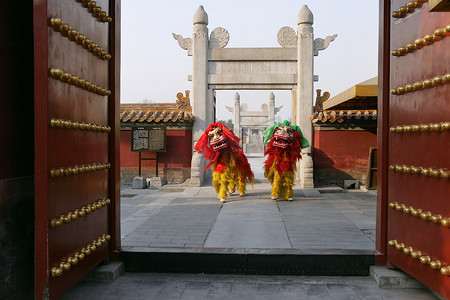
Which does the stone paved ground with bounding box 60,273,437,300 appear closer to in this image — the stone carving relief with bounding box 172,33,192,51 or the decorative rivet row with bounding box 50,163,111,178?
the decorative rivet row with bounding box 50,163,111,178

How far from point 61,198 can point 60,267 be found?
0.43 metres

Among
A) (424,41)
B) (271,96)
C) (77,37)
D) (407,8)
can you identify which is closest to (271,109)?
(271,96)

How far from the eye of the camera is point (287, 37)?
10773 mm

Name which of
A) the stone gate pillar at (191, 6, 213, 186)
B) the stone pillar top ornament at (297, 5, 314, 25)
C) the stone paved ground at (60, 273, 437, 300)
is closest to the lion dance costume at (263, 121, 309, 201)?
the stone gate pillar at (191, 6, 213, 186)

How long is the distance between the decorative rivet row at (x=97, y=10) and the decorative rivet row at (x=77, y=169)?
1177 millimetres

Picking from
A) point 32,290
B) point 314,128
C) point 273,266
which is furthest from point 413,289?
point 314,128

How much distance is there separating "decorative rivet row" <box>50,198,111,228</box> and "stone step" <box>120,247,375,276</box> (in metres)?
0.61

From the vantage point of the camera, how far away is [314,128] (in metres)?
10.6

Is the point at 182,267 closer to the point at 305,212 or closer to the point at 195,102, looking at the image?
the point at 305,212

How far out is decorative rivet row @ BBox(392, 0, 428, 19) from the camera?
9.01ft

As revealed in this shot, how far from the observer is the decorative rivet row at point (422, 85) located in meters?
2.39

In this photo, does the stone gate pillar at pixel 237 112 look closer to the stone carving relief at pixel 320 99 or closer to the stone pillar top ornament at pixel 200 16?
the stone carving relief at pixel 320 99

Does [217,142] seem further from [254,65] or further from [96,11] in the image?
[96,11]

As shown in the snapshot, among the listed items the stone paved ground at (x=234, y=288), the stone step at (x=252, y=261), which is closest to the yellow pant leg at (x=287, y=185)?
the stone step at (x=252, y=261)
